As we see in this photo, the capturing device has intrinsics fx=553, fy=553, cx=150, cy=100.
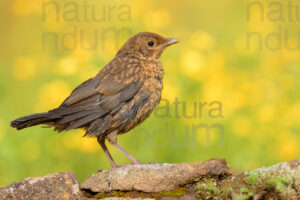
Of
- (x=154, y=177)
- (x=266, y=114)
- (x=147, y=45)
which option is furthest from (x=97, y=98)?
(x=266, y=114)

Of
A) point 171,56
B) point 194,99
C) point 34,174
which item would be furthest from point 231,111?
point 34,174

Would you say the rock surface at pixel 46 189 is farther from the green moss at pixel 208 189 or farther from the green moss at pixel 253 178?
the green moss at pixel 253 178

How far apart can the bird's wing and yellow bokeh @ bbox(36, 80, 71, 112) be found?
127 cm

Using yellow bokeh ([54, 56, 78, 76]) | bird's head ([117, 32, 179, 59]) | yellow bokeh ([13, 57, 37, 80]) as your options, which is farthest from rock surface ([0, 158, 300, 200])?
yellow bokeh ([13, 57, 37, 80])

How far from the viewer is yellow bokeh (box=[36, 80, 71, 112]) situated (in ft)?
22.3

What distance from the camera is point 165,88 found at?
681 cm

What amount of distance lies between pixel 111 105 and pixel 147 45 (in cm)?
82

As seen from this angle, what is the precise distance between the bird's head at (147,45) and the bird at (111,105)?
0.55 ft

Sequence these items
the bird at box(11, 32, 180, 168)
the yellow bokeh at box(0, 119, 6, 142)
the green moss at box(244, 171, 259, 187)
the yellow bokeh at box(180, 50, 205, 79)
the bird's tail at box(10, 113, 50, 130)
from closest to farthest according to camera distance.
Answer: the green moss at box(244, 171, 259, 187), the bird's tail at box(10, 113, 50, 130), the bird at box(11, 32, 180, 168), the yellow bokeh at box(0, 119, 6, 142), the yellow bokeh at box(180, 50, 205, 79)

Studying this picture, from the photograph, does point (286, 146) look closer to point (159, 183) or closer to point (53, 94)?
point (159, 183)

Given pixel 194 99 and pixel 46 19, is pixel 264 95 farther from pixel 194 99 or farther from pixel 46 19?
pixel 46 19

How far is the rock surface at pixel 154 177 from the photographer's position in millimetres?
4461

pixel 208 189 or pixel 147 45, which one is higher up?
pixel 147 45

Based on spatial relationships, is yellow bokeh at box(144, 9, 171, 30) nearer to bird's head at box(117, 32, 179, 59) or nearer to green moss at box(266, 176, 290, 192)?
bird's head at box(117, 32, 179, 59)
